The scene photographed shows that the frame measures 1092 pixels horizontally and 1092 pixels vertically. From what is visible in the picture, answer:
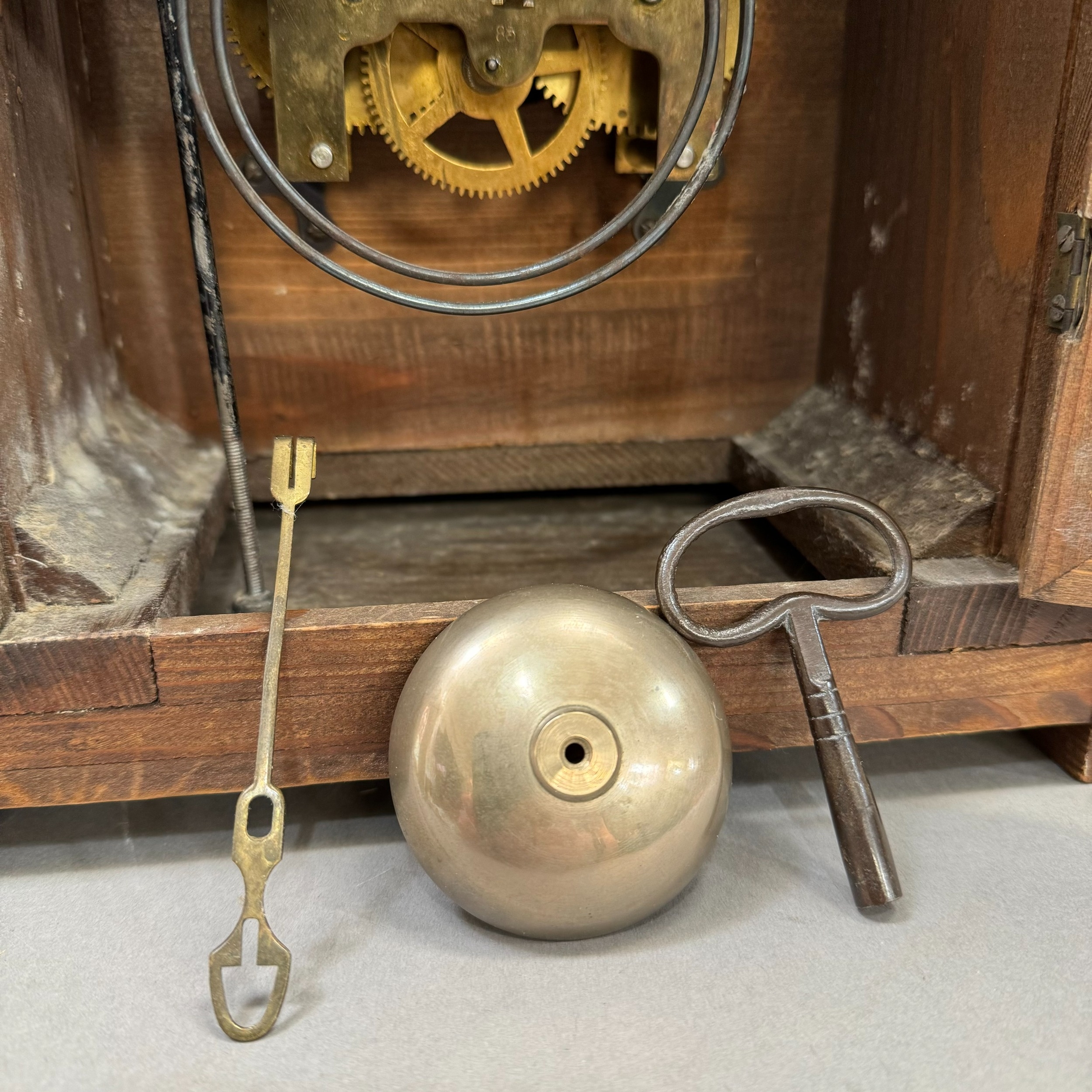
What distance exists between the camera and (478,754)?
2.50ft

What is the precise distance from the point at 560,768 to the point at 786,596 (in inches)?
11.5

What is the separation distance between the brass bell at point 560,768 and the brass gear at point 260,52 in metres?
0.55

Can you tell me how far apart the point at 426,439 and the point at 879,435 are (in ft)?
1.90

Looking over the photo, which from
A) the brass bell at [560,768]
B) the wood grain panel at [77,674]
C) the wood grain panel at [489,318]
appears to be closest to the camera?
the brass bell at [560,768]

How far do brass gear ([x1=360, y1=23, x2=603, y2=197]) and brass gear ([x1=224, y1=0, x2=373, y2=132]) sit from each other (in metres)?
0.01

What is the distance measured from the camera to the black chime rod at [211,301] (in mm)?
900

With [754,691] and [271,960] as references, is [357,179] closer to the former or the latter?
[754,691]

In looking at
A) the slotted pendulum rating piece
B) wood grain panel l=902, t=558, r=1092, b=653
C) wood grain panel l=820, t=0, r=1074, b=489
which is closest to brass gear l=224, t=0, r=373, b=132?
the slotted pendulum rating piece

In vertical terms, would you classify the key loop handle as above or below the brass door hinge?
below

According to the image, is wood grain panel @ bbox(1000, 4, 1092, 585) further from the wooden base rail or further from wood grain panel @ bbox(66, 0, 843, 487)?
wood grain panel @ bbox(66, 0, 843, 487)

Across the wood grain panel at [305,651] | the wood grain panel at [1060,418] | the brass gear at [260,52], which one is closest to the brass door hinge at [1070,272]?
the wood grain panel at [1060,418]

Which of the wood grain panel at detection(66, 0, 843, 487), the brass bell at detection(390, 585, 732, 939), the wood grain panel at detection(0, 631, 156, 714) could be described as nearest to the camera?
the brass bell at detection(390, 585, 732, 939)

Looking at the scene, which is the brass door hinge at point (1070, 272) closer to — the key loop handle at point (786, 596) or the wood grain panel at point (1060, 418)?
the wood grain panel at point (1060, 418)

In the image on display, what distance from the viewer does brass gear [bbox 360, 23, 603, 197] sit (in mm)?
1015
